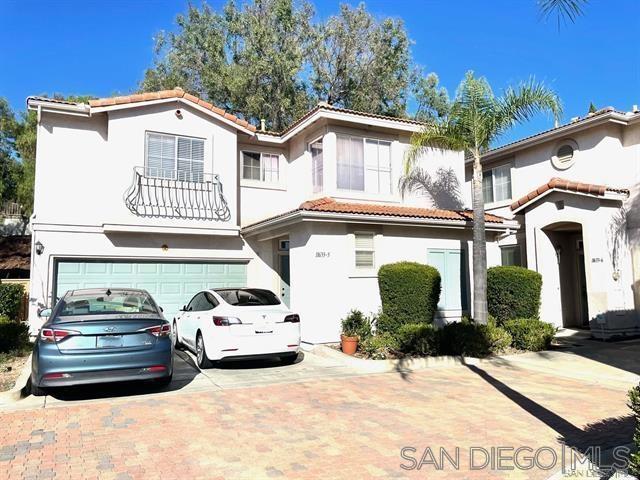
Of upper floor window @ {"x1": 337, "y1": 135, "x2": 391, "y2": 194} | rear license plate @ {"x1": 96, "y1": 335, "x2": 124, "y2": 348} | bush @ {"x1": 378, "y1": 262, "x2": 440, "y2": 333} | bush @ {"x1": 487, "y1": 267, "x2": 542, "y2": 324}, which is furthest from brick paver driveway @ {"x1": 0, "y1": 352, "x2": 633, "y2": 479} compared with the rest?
upper floor window @ {"x1": 337, "y1": 135, "x2": 391, "y2": 194}

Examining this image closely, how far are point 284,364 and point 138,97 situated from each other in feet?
28.0

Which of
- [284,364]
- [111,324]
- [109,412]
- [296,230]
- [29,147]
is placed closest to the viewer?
[109,412]

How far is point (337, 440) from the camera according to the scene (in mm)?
5344

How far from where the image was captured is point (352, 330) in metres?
11.3

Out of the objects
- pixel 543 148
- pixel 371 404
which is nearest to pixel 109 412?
pixel 371 404

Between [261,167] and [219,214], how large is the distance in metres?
2.72

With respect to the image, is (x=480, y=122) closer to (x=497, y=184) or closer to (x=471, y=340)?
(x=471, y=340)

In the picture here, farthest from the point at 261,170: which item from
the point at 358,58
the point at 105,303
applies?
the point at 358,58

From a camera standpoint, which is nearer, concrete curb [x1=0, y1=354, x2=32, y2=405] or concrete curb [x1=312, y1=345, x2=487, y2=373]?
concrete curb [x1=0, y1=354, x2=32, y2=405]

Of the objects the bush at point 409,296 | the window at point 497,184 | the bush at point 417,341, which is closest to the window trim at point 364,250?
the bush at point 409,296

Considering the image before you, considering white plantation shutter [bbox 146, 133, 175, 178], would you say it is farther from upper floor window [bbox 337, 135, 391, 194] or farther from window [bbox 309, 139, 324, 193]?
upper floor window [bbox 337, 135, 391, 194]

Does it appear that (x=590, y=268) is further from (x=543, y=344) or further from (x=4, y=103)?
(x=4, y=103)

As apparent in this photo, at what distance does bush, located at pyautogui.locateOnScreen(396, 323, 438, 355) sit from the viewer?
1038 cm

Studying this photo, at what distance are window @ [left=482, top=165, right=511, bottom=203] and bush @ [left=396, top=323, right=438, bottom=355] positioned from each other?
10051 mm
